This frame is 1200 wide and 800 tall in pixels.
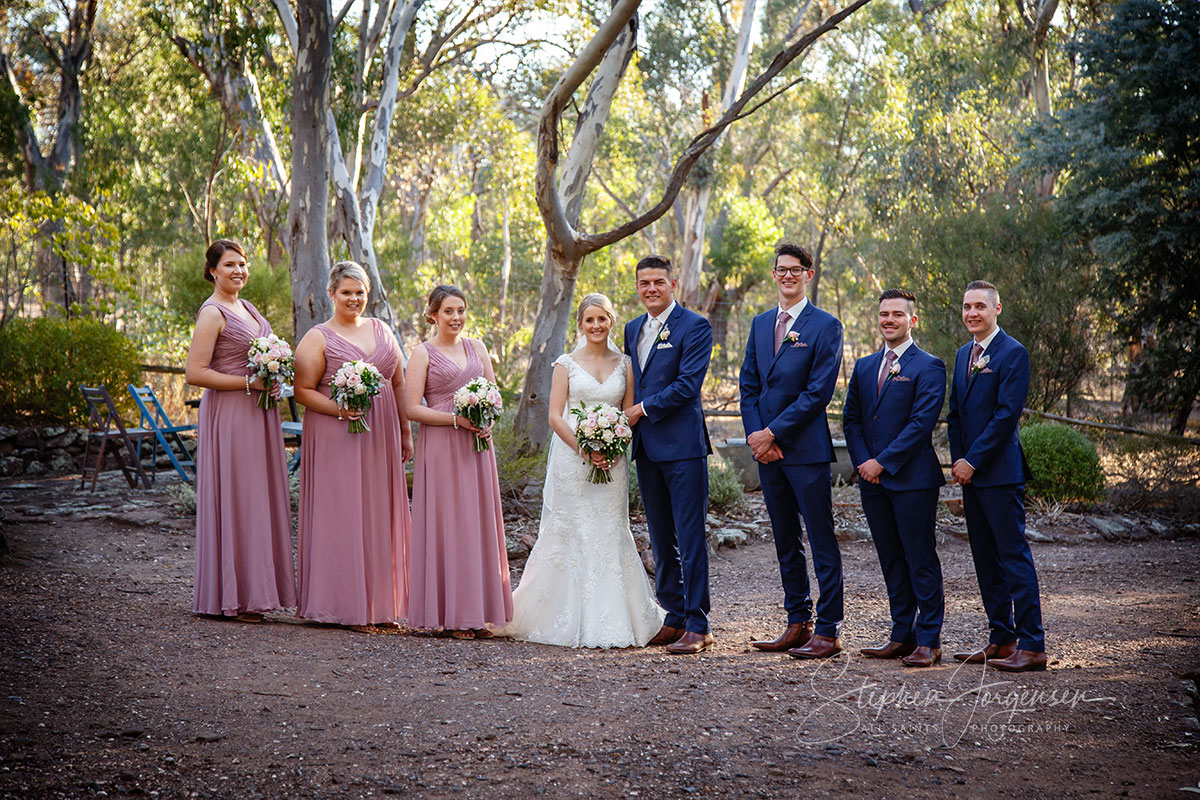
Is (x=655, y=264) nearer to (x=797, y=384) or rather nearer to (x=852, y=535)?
(x=797, y=384)

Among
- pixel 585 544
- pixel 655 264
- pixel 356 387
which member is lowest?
pixel 585 544

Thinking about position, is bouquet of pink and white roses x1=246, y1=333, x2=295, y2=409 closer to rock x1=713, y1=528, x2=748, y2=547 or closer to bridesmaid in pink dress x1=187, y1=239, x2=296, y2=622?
bridesmaid in pink dress x1=187, y1=239, x2=296, y2=622

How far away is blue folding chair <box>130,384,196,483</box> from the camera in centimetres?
1109

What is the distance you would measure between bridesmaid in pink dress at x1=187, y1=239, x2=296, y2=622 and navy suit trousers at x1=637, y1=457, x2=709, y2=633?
217 cm

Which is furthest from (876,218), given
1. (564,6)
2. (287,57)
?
→ (287,57)

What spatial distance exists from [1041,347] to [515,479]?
8136 mm

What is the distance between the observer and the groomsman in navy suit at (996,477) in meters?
5.33

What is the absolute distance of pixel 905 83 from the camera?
25.8m

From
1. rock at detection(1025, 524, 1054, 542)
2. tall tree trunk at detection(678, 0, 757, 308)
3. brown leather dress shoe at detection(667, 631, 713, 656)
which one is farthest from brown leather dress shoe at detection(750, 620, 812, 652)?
tall tree trunk at detection(678, 0, 757, 308)

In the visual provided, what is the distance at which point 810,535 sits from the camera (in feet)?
18.6

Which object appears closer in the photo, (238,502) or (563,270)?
(238,502)

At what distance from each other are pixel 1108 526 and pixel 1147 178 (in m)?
5.22

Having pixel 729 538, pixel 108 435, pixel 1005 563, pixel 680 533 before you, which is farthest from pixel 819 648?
pixel 108 435

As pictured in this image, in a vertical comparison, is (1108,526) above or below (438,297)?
below
